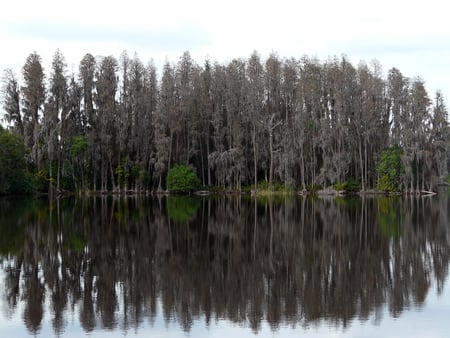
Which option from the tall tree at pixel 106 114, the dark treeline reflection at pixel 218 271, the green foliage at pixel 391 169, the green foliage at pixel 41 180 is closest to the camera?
the dark treeline reflection at pixel 218 271

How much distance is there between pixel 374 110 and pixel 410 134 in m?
4.88

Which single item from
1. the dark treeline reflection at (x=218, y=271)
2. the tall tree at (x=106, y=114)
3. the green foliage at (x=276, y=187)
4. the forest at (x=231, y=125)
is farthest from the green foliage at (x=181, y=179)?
the dark treeline reflection at (x=218, y=271)

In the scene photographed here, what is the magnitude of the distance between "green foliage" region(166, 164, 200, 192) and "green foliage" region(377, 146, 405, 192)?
18.7 m

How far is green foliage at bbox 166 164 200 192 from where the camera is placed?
6538 cm

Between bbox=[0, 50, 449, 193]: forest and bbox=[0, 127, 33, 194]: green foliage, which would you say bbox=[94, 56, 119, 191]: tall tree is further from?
bbox=[0, 127, 33, 194]: green foliage

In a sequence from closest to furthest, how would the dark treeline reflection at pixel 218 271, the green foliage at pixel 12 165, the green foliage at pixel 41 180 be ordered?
the dark treeline reflection at pixel 218 271, the green foliage at pixel 12 165, the green foliage at pixel 41 180

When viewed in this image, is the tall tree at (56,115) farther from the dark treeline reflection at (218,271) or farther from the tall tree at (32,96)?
the dark treeline reflection at (218,271)

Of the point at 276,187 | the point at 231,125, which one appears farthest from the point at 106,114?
the point at 276,187

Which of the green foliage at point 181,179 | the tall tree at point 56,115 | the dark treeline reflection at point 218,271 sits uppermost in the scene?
the tall tree at point 56,115

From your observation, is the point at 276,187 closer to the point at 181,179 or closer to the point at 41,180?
the point at 181,179

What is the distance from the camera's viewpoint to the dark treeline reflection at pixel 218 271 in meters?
12.2

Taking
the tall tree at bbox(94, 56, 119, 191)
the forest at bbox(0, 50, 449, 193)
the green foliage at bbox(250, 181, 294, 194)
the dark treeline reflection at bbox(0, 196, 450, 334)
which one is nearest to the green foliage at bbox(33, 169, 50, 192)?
the forest at bbox(0, 50, 449, 193)

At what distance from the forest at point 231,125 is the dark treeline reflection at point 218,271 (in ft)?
117

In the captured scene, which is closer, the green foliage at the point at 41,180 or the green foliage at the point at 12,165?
the green foliage at the point at 12,165
